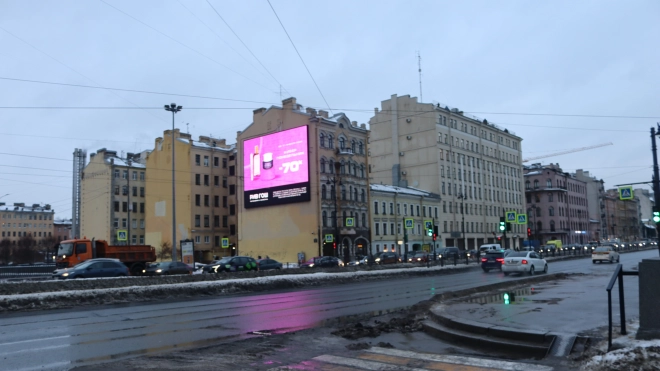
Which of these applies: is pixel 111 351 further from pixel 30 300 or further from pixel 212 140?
pixel 212 140

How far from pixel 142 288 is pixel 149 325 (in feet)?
32.1

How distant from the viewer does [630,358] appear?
743 cm

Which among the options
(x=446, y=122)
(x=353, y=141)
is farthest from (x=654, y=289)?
(x=446, y=122)

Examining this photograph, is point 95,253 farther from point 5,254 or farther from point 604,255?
point 5,254

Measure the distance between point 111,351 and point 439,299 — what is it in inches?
420

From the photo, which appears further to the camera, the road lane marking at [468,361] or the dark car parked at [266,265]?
the dark car parked at [266,265]

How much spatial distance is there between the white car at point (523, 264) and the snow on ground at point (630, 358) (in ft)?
82.8

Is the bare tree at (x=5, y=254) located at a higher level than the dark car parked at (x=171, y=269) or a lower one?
higher

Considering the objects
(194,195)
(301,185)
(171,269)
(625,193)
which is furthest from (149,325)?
(194,195)

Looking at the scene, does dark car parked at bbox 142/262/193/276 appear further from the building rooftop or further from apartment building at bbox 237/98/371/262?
the building rooftop

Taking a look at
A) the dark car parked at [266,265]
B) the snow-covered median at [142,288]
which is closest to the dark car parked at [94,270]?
the snow-covered median at [142,288]

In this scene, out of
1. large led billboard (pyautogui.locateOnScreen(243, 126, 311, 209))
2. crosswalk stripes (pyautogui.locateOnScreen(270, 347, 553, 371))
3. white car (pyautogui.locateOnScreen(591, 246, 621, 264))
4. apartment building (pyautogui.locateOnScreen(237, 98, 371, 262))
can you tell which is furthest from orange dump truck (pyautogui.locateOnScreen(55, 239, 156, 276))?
white car (pyautogui.locateOnScreen(591, 246, 621, 264))

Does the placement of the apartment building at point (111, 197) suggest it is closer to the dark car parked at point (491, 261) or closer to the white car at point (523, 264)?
the dark car parked at point (491, 261)

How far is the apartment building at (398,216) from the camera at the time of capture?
74.5 metres
